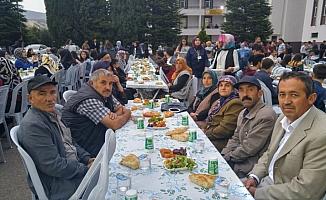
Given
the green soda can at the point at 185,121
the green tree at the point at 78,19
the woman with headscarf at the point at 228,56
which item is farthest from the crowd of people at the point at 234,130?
the green tree at the point at 78,19

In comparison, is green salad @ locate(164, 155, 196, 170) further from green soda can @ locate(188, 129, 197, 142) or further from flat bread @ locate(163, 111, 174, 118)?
flat bread @ locate(163, 111, 174, 118)

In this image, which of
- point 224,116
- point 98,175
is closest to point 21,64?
point 224,116

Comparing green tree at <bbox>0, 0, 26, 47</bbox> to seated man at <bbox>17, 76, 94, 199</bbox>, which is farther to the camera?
green tree at <bbox>0, 0, 26, 47</bbox>

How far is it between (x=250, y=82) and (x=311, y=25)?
21.7 m

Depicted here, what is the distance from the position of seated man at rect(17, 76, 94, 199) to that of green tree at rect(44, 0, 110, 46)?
2428cm

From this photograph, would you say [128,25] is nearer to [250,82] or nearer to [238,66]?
[238,66]

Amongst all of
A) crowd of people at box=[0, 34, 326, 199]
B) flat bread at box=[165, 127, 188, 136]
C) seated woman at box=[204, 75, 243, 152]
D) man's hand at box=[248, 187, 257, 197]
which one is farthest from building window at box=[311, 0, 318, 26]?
man's hand at box=[248, 187, 257, 197]

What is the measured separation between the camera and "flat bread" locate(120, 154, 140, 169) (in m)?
1.99

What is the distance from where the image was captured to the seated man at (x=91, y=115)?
276 centimetres

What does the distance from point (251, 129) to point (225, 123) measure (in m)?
0.55

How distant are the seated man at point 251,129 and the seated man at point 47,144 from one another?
1.41m

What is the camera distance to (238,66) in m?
6.21

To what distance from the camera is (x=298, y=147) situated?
1.86 m

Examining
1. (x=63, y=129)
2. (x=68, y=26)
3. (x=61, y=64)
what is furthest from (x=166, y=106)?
(x=68, y=26)
